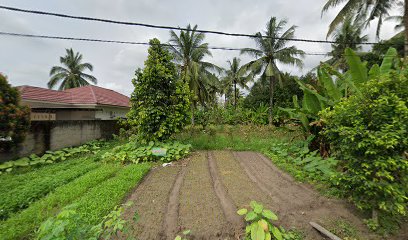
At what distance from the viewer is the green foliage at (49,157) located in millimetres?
5539

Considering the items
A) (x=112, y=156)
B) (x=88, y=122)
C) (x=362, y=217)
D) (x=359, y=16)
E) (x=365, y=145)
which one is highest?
(x=359, y=16)

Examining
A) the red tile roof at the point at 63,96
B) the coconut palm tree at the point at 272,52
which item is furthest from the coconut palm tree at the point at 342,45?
the red tile roof at the point at 63,96

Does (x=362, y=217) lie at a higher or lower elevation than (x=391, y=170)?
lower

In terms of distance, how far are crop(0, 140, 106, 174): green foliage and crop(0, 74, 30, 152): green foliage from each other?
23.9 inches

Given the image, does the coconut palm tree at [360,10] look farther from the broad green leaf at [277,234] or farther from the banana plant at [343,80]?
the broad green leaf at [277,234]

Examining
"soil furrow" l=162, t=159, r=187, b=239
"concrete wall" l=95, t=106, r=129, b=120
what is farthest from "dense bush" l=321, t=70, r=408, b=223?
"concrete wall" l=95, t=106, r=129, b=120

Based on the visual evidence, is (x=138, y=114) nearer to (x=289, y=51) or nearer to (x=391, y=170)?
(x=391, y=170)

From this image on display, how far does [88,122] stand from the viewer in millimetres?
8875

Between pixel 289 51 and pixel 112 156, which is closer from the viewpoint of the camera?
pixel 112 156

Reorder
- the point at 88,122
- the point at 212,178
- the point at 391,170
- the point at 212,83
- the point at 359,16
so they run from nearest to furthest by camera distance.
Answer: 1. the point at 391,170
2. the point at 212,178
3. the point at 88,122
4. the point at 359,16
5. the point at 212,83

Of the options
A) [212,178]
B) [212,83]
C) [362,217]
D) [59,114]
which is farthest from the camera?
[212,83]

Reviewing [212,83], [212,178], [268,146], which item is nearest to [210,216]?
[212,178]

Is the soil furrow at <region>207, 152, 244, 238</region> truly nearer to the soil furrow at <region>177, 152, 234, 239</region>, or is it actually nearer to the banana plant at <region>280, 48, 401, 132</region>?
the soil furrow at <region>177, 152, 234, 239</region>

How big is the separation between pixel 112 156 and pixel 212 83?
12761 mm
